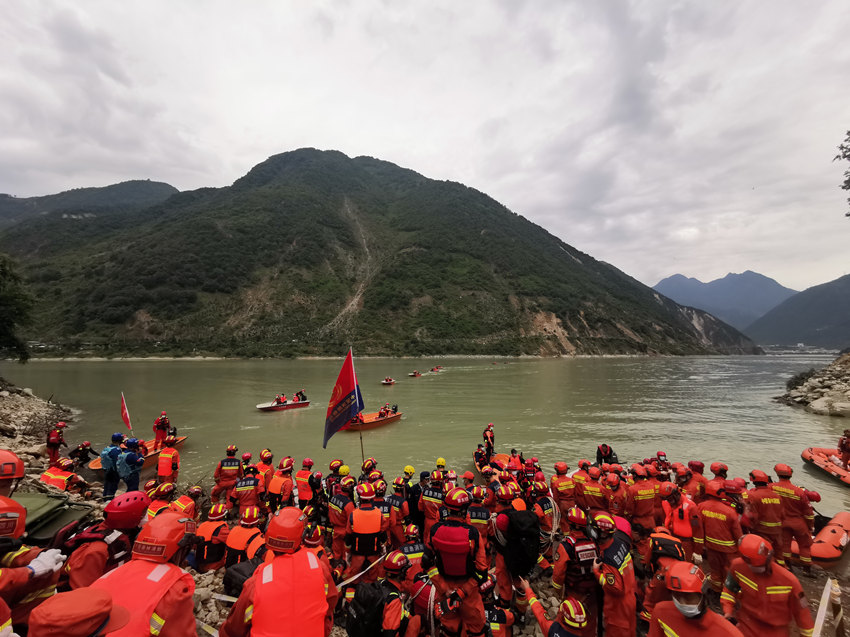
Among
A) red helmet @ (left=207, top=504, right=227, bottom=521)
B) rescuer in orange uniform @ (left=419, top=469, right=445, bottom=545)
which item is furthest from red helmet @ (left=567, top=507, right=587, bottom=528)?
red helmet @ (left=207, top=504, right=227, bottom=521)

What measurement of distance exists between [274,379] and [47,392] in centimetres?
1892

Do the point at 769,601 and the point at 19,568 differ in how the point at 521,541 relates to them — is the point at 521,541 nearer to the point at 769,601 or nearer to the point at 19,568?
the point at 769,601

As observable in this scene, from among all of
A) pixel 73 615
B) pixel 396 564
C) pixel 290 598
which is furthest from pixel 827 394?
pixel 73 615

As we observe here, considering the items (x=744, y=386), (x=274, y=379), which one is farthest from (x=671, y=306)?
(x=274, y=379)

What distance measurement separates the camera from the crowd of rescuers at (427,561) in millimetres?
2869

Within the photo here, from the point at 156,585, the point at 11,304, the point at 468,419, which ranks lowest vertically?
the point at 468,419

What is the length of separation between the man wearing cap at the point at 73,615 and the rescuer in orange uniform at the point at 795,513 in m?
9.40

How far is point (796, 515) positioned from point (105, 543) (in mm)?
10410

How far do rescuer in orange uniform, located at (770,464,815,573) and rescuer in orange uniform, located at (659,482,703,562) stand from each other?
1451 mm

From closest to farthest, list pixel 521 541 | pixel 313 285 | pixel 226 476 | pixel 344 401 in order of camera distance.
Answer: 1. pixel 521 541
2. pixel 226 476
3. pixel 344 401
4. pixel 313 285

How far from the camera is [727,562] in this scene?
6344 mm

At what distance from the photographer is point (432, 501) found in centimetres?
709

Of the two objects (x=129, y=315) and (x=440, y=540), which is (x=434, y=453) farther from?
(x=129, y=315)

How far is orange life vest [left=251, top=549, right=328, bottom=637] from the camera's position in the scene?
304cm
